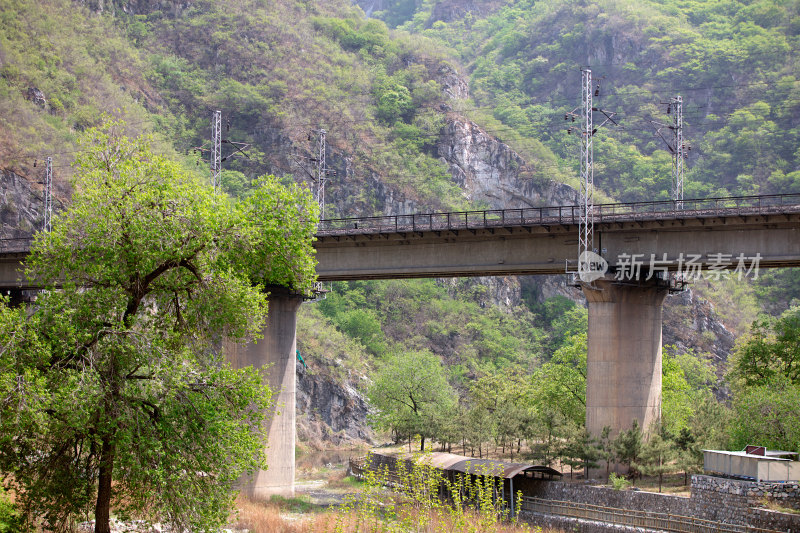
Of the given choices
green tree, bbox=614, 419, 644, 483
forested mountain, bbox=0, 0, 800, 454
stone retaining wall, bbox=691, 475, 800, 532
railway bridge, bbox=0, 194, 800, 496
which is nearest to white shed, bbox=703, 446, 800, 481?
stone retaining wall, bbox=691, 475, 800, 532

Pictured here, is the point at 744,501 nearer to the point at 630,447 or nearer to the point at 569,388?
the point at 630,447

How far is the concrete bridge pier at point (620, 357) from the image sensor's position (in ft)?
136

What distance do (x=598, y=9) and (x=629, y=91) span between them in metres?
24.6

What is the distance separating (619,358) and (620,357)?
0.08 meters

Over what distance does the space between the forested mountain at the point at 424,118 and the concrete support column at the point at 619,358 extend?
132ft

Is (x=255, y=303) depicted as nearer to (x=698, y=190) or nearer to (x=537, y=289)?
(x=537, y=289)

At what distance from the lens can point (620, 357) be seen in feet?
136

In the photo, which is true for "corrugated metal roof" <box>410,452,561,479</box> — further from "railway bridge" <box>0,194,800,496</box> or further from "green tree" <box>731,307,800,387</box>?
"green tree" <box>731,307,800,387</box>

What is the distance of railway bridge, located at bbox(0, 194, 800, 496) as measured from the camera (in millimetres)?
38688

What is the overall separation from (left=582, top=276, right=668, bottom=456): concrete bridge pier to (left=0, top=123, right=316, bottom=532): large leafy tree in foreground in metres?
22.2

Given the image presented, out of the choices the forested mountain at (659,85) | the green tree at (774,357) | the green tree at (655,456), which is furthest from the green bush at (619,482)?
the forested mountain at (659,85)

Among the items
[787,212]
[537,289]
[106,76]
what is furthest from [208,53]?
[787,212]

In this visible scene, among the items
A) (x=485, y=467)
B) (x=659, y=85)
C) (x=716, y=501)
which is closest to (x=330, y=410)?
(x=485, y=467)

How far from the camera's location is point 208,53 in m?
123
